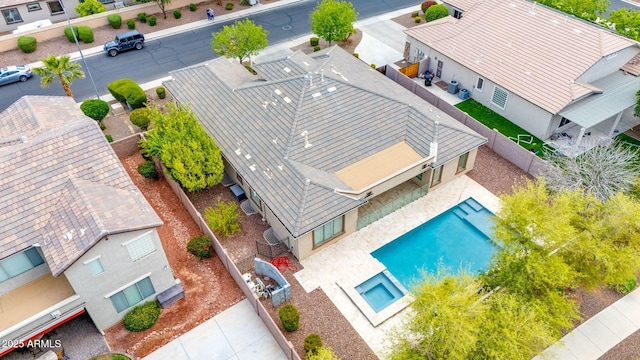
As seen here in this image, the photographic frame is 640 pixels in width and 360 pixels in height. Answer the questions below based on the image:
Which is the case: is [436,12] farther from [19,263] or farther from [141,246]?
[19,263]

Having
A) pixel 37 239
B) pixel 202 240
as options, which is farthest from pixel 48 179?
pixel 202 240

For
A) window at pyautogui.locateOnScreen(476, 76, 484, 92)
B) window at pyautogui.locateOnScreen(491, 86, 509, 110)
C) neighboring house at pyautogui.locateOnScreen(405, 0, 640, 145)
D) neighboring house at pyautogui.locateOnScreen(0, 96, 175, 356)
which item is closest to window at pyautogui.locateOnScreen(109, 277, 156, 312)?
neighboring house at pyautogui.locateOnScreen(0, 96, 175, 356)

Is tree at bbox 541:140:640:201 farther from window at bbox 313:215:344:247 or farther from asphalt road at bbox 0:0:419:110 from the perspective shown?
asphalt road at bbox 0:0:419:110

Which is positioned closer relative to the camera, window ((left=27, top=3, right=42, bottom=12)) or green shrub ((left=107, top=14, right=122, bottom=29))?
window ((left=27, top=3, right=42, bottom=12))

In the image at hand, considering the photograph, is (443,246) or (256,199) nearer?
(443,246)

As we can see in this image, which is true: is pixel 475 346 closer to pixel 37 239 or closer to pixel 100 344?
pixel 100 344

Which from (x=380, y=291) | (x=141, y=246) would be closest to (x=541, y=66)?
(x=380, y=291)
